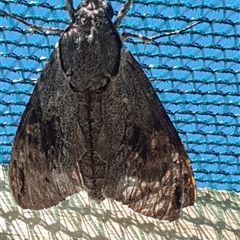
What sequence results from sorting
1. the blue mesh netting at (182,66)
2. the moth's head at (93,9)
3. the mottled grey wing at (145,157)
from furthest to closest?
1. the blue mesh netting at (182,66)
2. the moth's head at (93,9)
3. the mottled grey wing at (145,157)

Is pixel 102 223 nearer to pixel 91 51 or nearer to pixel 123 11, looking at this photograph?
pixel 91 51

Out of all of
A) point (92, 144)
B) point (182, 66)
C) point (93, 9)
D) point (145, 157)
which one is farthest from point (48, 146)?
point (182, 66)

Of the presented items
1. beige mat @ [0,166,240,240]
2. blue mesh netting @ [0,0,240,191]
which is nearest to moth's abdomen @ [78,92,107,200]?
beige mat @ [0,166,240,240]

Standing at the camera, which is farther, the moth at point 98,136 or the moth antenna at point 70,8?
the moth antenna at point 70,8

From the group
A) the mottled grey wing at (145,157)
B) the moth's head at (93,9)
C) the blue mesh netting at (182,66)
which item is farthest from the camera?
the blue mesh netting at (182,66)

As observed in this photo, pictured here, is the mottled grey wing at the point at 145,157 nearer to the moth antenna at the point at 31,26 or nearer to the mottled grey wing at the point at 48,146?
the mottled grey wing at the point at 48,146

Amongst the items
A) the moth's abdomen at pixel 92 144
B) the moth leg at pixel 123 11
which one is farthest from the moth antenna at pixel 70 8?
the moth's abdomen at pixel 92 144

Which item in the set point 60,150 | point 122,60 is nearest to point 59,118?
point 60,150
